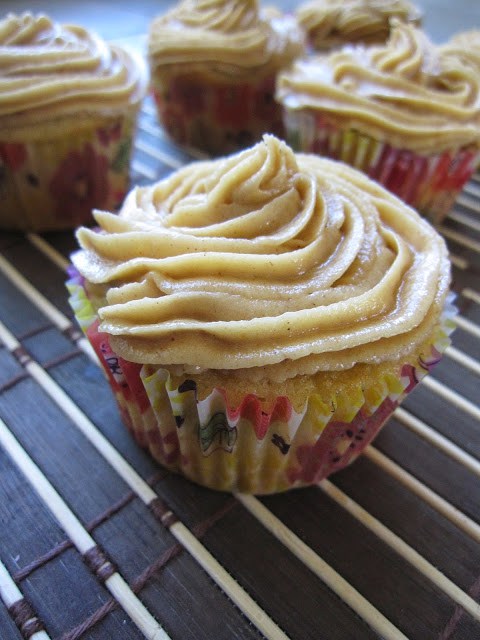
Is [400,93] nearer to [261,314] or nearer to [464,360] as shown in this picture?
[464,360]

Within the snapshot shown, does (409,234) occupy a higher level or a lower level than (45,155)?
higher

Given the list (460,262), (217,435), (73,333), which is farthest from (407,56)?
(217,435)

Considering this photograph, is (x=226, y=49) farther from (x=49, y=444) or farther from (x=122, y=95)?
(x=49, y=444)

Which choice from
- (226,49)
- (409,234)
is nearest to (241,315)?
(409,234)

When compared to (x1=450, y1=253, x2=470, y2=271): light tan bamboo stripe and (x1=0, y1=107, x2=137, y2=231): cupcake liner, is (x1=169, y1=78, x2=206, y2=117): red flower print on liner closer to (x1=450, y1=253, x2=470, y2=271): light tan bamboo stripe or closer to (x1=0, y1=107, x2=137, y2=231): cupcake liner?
(x1=0, y1=107, x2=137, y2=231): cupcake liner

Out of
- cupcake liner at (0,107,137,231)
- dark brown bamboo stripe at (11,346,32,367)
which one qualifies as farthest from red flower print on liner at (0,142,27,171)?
dark brown bamboo stripe at (11,346,32,367)

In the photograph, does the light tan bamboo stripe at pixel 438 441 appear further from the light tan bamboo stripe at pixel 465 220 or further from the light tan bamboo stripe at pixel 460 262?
the light tan bamboo stripe at pixel 465 220
